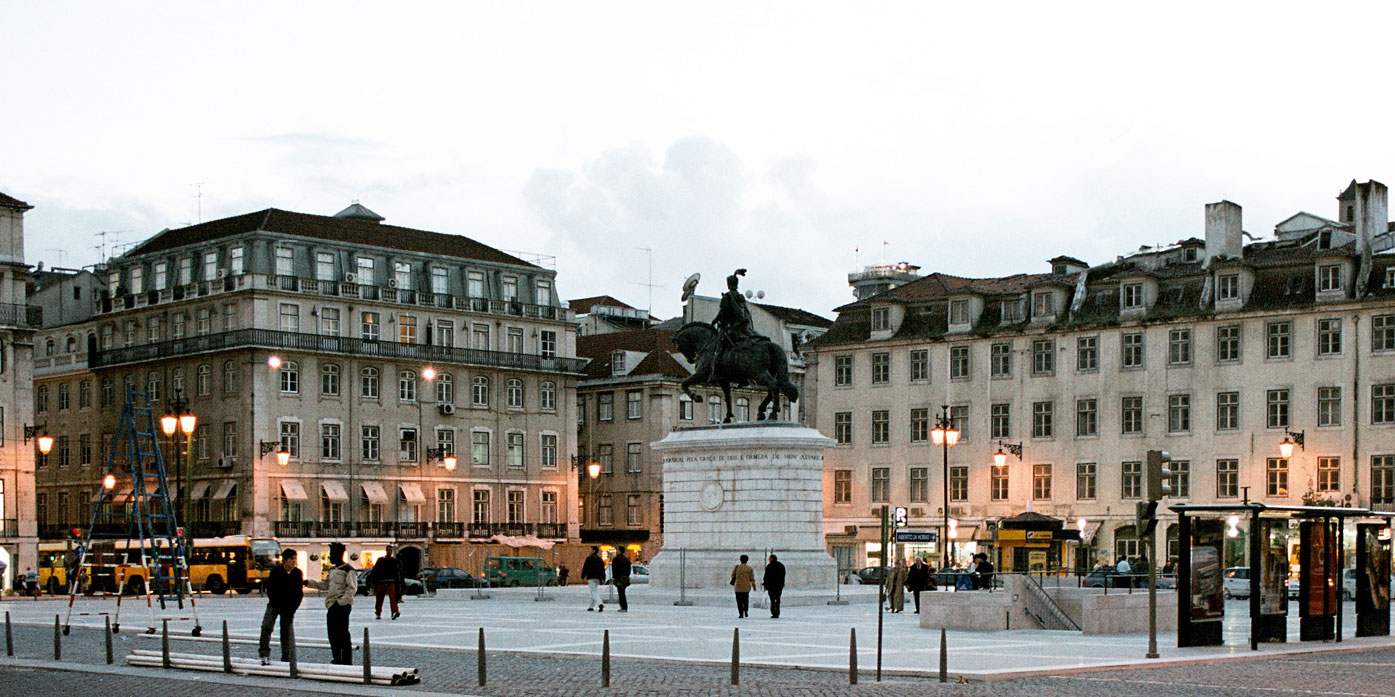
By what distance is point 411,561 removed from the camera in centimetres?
6328

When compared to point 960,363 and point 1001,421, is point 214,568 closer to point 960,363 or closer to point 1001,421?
point 960,363

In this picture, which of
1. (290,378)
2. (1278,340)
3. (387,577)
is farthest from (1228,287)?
(387,577)

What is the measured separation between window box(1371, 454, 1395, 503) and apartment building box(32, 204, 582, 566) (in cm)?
3630

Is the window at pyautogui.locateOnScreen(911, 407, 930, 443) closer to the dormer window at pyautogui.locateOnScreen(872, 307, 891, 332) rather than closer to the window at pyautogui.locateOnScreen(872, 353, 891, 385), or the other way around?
the window at pyautogui.locateOnScreen(872, 353, 891, 385)

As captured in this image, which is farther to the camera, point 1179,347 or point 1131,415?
point 1131,415

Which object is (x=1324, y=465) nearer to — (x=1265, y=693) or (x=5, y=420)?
(x=5, y=420)

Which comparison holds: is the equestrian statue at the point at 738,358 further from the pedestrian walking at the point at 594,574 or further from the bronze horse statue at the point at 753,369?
the pedestrian walking at the point at 594,574

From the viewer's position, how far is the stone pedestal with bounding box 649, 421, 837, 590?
48.3m

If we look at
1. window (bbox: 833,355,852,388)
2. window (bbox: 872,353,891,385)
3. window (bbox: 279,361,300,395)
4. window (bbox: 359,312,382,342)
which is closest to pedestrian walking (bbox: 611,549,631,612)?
window (bbox: 872,353,891,385)

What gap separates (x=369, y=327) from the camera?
9050 centimetres

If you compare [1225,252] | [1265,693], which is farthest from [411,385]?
[1265,693]

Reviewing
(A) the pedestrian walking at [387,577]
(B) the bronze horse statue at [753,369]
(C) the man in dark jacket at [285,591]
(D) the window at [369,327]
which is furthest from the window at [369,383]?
(C) the man in dark jacket at [285,591]

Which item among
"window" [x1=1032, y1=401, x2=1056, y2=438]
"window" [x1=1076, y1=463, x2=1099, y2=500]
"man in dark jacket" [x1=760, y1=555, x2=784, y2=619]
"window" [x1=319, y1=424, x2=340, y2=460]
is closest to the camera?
"man in dark jacket" [x1=760, y1=555, x2=784, y2=619]

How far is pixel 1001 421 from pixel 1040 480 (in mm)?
2956
